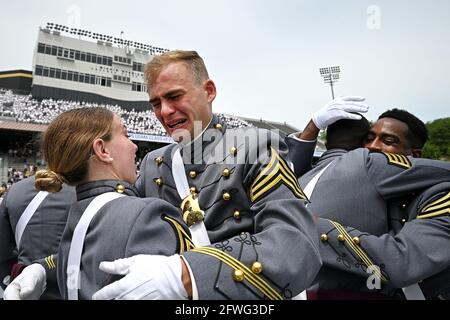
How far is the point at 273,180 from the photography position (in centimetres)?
146

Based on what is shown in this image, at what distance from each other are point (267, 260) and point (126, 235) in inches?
20.3

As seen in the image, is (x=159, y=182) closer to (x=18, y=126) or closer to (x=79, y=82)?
(x=18, y=126)

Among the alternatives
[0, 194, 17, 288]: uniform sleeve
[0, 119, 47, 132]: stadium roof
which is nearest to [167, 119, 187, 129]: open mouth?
[0, 194, 17, 288]: uniform sleeve

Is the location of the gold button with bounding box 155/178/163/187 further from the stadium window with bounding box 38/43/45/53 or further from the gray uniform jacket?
the stadium window with bounding box 38/43/45/53

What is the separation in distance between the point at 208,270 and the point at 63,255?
78 centimetres

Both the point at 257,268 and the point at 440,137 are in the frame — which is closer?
the point at 257,268

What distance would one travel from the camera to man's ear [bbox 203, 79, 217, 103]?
2061 mm

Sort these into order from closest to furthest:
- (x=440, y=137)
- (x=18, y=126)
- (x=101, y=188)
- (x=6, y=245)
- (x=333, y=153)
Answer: (x=101, y=188) → (x=333, y=153) → (x=6, y=245) → (x=18, y=126) → (x=440, y=137)

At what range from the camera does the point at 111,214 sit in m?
1.39

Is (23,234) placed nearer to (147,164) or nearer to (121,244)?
(147,164)

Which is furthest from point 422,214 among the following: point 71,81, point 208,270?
point 71,81

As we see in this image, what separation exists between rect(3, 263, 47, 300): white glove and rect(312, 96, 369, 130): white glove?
203 cm

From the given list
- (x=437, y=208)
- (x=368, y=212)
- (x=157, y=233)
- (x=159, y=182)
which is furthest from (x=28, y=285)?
(x=437, y=208)

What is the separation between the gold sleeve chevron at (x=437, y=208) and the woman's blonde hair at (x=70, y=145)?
1647mm
